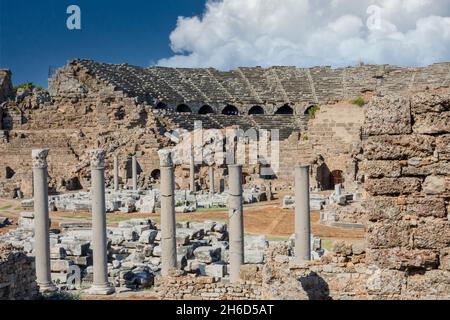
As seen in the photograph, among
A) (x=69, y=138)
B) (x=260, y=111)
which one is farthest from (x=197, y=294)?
(x=260, y=111)

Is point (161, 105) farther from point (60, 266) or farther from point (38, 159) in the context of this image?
point (38, 159)

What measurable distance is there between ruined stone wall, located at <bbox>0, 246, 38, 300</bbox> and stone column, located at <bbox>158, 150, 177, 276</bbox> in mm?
3048

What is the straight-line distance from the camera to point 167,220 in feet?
45.8

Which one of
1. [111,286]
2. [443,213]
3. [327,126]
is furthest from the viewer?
[327,126]

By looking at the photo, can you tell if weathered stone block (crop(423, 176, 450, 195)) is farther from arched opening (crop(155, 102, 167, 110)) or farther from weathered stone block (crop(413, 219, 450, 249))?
arched opening (crop(155, 102, 167, 110))

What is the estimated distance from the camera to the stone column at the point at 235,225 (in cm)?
1340

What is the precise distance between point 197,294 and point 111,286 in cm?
381

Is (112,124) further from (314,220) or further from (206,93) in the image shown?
(314,220)

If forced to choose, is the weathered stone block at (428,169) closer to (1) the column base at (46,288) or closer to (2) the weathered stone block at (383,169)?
(2) the weathered stone block at (383,169)

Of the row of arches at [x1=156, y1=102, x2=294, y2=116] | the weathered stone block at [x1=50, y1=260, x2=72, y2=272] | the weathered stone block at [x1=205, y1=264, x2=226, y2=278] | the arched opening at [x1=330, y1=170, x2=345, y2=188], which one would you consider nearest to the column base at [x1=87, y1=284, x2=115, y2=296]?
the weathered stone block at [x1=50, y1=260, x2=72, y2=272]

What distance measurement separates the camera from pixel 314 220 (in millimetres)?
25969

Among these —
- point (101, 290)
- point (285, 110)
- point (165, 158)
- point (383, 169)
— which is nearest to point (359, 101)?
point (285, 110)

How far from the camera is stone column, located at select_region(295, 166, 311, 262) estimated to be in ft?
44.4

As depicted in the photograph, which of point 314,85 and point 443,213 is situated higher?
point 314,85
